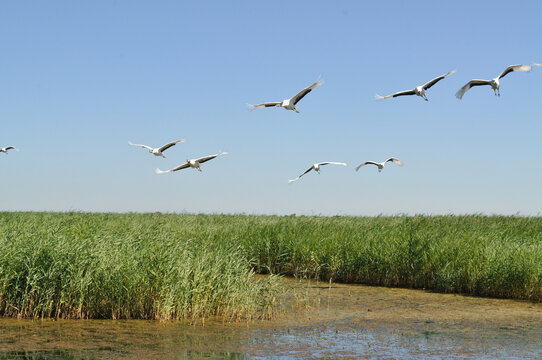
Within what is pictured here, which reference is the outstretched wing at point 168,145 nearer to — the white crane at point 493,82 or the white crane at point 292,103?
the white crane at point 292,103

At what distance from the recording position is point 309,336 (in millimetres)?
8727

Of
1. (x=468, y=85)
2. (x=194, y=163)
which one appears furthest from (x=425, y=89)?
(x=194, y=163)

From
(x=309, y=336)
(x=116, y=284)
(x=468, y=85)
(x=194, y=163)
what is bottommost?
(x=309, y=336)

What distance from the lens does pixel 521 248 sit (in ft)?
44.8

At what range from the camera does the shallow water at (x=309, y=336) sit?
769 cm

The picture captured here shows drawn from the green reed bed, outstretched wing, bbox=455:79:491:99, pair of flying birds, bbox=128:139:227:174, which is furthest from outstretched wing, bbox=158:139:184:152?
outstretched wing, bbox=455:79:491:99

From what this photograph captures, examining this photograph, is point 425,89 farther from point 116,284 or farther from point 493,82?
point 116,284

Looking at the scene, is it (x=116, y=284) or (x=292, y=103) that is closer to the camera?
(x=116, y=284)

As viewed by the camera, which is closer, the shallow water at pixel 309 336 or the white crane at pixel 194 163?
the shallow water at pixel 309 336

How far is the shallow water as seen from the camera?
7.69 meters

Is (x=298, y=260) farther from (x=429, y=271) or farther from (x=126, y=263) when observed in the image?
(x=126, y=263)

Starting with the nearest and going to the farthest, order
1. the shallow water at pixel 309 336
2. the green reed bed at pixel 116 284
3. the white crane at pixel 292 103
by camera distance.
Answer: the shallow water at pixel 309 336 < the green reed bed at pixel 116 284 < the white crane at pixel 292 103

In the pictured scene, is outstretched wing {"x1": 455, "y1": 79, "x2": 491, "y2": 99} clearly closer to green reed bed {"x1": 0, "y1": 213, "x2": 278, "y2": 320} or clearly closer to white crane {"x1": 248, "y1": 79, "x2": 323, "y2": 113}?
white crane {"x1": 248, "y1": 79, "x2": 323, "y2": 113}

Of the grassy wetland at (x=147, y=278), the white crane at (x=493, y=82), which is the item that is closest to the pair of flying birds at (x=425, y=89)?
the white crane at (x=493, y=82)
